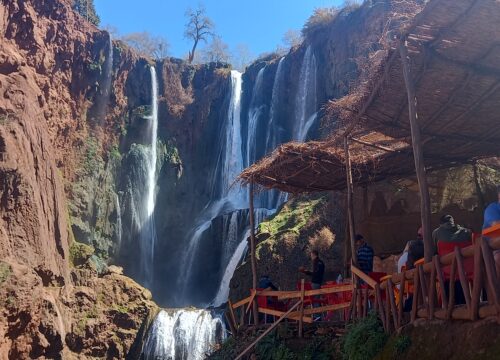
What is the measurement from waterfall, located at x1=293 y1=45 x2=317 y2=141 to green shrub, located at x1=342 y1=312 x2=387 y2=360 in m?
24.0

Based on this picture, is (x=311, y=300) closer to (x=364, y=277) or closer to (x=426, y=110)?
(x=364, y=277)

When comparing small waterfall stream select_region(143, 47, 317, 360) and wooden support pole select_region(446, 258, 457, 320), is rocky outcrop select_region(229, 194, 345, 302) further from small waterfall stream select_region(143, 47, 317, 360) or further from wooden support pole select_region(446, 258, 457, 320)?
wooden support pole select_region(446, 258, 457, 320)

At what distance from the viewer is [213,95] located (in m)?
38.7

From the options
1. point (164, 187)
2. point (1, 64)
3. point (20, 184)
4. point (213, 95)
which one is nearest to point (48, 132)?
point (1, 64)

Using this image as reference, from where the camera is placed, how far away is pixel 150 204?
33688 mm

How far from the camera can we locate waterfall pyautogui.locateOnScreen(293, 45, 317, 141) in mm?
A: 32094

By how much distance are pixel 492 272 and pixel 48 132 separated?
1036 inches

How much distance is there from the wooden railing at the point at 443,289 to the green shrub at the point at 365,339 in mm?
136

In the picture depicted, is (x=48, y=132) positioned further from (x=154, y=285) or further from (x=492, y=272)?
(x=492, y=272)

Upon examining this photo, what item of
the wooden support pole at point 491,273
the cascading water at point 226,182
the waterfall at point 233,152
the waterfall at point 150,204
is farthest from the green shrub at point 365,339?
the waterfall at point 233,152

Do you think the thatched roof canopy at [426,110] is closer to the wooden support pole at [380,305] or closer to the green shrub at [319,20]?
the wooden support pole at [380,305]

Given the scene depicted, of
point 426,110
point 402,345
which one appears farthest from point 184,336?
point 402,345

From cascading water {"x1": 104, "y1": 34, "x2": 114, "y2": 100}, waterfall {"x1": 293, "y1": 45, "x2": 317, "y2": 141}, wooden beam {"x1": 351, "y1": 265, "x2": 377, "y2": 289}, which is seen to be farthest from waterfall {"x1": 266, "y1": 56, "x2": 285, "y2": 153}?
wooden beam {"x1": 351, "y1": 265, "x2": 377, "y2": 289}

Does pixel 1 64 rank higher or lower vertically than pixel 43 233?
higher
